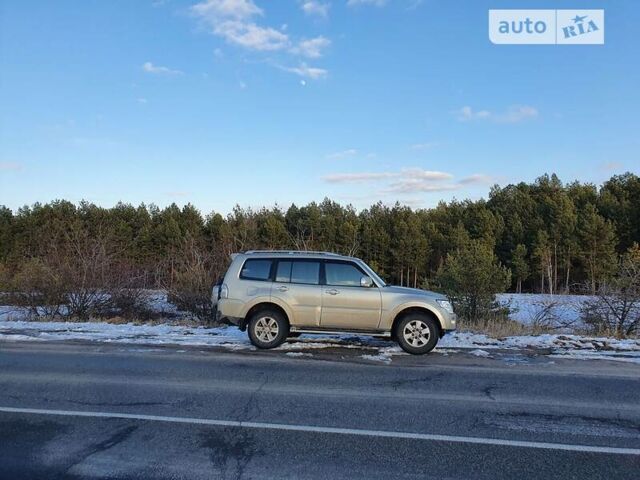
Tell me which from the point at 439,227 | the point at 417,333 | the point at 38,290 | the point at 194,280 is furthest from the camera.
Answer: the point at 439,227

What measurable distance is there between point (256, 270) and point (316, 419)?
507cm

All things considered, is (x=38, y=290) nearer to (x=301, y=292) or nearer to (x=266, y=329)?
(x=266, y=329)

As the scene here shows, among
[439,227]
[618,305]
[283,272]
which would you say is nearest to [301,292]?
[283,272]

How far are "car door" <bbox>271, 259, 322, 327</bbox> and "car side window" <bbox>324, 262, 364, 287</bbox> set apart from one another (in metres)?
0.22

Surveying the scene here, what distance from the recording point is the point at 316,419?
233 inches

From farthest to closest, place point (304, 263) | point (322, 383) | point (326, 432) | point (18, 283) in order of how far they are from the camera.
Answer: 1. point (18, 283)
2. point (304, 263)
3. point (322, 383)
4. point (326, 432)

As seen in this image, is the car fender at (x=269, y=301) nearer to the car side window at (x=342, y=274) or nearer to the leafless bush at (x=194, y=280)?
the car side window at (x=342, y=274)

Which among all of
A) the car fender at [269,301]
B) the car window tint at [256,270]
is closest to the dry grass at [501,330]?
the car fender at [269,301]

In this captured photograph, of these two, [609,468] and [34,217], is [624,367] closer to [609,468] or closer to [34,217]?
[609,468]

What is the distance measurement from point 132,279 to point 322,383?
1393 cm

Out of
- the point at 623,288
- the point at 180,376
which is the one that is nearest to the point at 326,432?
the point at 180,376

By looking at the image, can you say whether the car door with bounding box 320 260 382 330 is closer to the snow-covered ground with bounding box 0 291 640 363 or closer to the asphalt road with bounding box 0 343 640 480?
the snow-covered ground with bounding box 0 291 640 363

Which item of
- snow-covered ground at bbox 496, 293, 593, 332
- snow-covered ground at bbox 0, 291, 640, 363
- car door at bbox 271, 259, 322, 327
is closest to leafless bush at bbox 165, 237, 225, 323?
snow-covered ground at bbox 0, 291, 640, 363

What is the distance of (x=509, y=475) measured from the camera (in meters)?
4.44
